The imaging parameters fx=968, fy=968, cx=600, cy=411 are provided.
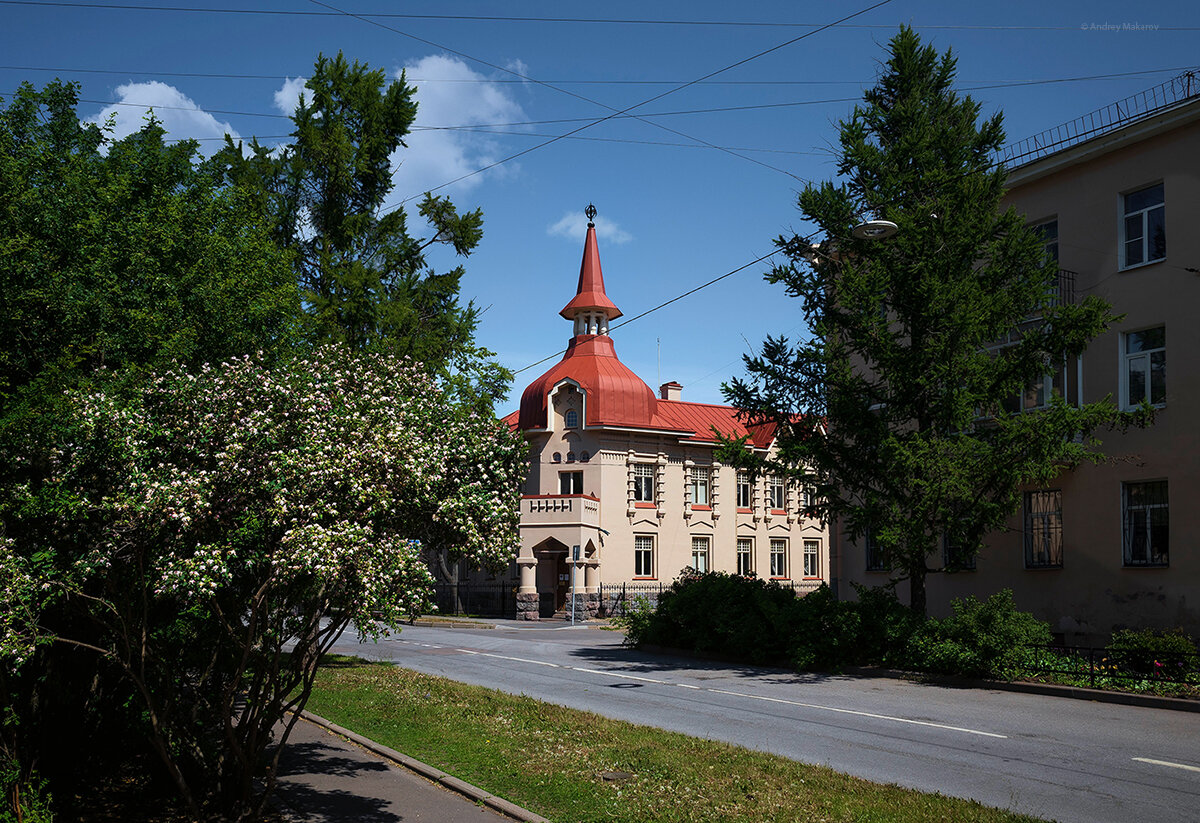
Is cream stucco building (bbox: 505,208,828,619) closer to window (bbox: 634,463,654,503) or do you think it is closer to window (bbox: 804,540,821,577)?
window (bbox: 634,463,654,503)

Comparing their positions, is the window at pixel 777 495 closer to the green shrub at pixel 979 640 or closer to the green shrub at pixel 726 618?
the green shrub at pixel 726 618

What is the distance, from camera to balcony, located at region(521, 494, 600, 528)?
153 ft

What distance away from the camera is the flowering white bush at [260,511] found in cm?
672

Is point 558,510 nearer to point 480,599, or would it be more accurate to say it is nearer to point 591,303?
point 480,599

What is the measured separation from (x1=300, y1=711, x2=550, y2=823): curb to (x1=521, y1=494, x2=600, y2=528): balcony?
33803mm

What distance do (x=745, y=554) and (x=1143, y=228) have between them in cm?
3502

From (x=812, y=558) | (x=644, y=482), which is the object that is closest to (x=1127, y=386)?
(x=644, y=482)

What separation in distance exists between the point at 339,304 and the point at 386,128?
4567mm

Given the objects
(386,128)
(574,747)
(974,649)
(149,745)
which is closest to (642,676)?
(974,649)

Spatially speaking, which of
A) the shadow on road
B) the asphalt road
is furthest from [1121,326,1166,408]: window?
the shadow on road

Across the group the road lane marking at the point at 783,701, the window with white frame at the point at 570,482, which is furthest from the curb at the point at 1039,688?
the window with white frame at the point at 570,482

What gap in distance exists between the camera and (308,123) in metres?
22.6

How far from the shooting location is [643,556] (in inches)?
1980

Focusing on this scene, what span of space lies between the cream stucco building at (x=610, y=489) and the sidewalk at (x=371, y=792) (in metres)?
34.9
